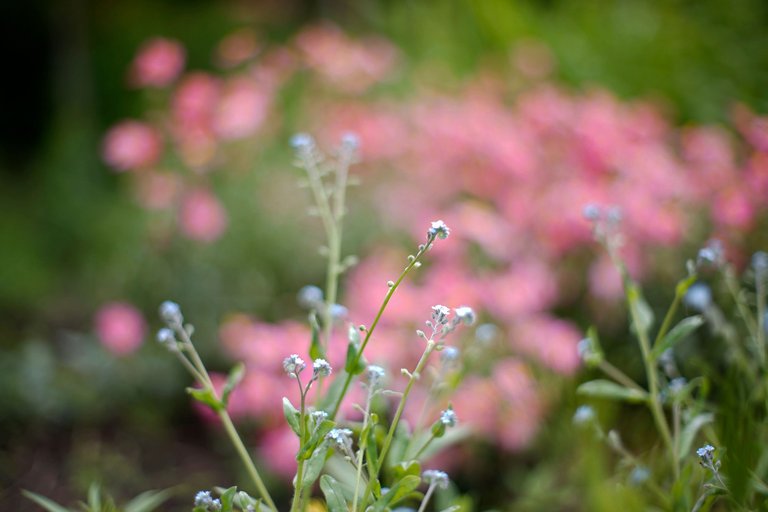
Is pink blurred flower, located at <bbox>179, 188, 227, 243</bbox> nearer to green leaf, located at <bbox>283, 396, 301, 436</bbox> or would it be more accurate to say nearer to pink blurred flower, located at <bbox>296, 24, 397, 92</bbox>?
Result: pink blurred flower, located at <bbox>296, 24, 397, 92</bbox>

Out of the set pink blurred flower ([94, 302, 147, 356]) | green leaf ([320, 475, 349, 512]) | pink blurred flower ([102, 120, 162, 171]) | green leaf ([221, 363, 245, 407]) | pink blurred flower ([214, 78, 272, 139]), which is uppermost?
green leaf ([221, 363, 245, 407])

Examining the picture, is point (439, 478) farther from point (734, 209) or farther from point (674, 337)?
point (734, 209)

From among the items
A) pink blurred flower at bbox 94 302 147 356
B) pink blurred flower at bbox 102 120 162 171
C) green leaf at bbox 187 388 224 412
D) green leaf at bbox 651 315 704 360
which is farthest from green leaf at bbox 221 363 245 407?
pink blurred flower at bbox 102 120 162 171

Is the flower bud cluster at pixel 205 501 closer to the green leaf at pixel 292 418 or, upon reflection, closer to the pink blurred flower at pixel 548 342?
the green leaf at pixel 292 418

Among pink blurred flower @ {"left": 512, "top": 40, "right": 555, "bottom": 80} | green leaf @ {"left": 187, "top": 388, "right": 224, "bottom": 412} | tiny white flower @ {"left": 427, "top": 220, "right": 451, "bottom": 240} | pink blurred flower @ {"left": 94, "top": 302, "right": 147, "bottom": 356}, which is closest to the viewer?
tiny white flower @ {"left": 427, "top": 220, "right": 451, "bottom": 240}

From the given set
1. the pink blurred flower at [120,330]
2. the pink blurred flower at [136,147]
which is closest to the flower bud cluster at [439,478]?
the pink blurred flower at [120,330]

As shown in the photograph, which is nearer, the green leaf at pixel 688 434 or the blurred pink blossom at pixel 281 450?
the green leaf at pixel 688 434
